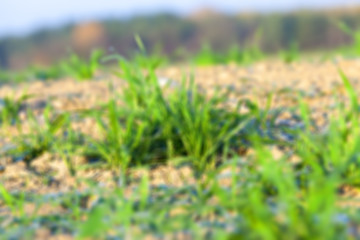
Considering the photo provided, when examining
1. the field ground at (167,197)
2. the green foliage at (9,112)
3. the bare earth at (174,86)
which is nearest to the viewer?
the field ground at (167,197)

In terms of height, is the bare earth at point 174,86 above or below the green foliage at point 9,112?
below

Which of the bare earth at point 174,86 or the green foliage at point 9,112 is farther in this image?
the green foliage at point 9,112

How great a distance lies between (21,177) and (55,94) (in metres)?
1.31

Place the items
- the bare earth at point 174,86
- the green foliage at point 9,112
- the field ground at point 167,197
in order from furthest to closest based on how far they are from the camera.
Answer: the green foliage at point 9,112 → the bare earth at point 174,86 → the field ground at point 167,197

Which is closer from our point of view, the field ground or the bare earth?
the field ground

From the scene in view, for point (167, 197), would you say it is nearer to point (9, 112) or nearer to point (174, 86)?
point (9, 112)

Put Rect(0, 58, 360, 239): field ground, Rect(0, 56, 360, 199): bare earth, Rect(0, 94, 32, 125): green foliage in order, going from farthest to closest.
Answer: Rect(0, 94, 32, 125): green foliage, Rect(0, 56, 360, 199): bare earth, Rect(0, 58, 360, 239): field ground

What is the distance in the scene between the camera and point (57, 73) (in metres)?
4.46

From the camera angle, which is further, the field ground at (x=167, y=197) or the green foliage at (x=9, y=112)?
the green foliage at (x=9, y=112)

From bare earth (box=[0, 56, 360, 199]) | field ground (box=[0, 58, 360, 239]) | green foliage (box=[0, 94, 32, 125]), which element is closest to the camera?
field ground (box=[0, 58, 360, 239])

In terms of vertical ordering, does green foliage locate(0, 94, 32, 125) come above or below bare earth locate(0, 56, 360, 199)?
above

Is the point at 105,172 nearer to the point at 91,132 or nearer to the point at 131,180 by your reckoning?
the point at 131,180

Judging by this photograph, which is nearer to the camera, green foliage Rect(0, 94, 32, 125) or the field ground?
the field ground

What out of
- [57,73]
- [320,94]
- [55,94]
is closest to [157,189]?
[320,94]
